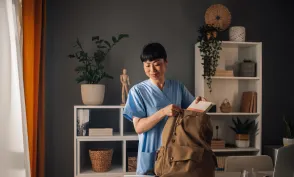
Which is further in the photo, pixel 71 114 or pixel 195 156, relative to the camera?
pixel 71 114

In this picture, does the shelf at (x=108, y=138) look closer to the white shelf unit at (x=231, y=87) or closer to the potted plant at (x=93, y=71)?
the potted plant at (x=93, y=71)

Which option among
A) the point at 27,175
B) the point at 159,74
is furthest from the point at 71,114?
the point at 159,74

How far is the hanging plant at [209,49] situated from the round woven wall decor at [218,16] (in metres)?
0.16

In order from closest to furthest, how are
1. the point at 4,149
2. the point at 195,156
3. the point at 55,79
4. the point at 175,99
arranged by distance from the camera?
the point at 195,156 < the point at 4,149 < the point at 175,99 < the point at 55,79

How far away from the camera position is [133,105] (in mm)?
1820

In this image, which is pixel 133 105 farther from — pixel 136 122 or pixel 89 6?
pixel 89 6

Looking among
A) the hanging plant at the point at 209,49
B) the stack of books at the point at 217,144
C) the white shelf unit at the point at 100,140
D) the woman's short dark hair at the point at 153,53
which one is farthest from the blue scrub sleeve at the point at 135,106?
the stack of books at the point at 217,144

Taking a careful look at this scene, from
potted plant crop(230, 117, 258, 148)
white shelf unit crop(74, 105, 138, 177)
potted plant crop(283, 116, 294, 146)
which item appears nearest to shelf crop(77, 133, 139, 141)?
white shelf unit crop(74, 105, 138, 177)

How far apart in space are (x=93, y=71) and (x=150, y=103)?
1095 mm

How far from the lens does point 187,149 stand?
133 centimetres

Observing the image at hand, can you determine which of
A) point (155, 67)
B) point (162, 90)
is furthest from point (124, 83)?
point (155, 67)

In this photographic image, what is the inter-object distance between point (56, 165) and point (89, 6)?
1.65 m

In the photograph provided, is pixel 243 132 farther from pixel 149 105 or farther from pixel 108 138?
pixel 149 105

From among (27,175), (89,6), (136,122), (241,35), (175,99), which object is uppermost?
(89,6)
